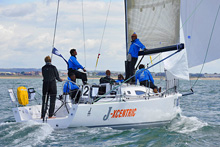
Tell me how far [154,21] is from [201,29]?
1.60 metres

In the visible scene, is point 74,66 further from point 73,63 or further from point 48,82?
point 48,82

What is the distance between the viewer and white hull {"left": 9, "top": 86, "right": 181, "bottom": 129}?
791 cm

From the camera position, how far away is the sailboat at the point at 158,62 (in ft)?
26.5

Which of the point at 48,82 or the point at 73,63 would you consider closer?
the point at 48,82

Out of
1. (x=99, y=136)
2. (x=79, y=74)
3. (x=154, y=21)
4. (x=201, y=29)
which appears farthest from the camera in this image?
(x=201, y=29)

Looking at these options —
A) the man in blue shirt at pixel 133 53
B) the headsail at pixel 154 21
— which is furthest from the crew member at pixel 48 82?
the headsail at pixel 154 21

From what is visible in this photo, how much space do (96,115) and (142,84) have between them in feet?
7.43

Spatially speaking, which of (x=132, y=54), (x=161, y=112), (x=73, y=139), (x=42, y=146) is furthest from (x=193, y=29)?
(x=42, y=146)

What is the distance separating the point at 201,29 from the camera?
413 inches

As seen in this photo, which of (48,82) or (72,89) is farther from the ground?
(48,82)

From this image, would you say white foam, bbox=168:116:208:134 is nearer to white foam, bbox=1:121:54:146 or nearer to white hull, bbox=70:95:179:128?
white hull, bbox=70:95:179:128

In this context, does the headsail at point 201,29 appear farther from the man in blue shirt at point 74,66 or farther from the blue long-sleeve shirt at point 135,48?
the man in blue shirt at point 74,66

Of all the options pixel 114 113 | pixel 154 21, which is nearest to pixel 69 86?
pixel 114 113

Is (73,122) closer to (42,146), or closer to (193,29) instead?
(42,146)
